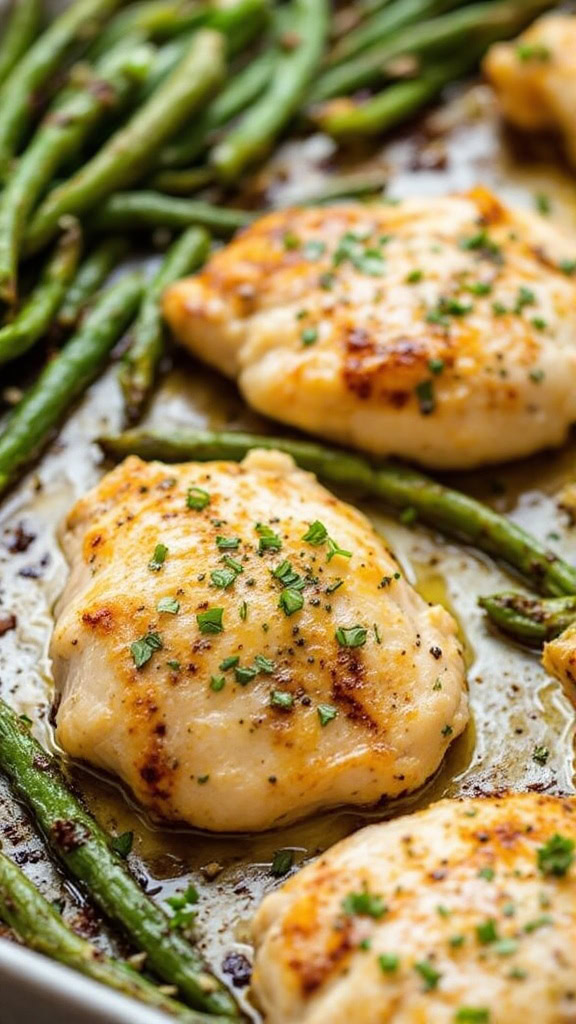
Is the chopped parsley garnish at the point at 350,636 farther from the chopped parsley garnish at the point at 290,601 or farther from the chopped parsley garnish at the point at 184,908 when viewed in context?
the chopped parsley garnish at the point at 184,908

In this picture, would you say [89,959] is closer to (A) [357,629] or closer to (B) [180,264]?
(A) [357,629]

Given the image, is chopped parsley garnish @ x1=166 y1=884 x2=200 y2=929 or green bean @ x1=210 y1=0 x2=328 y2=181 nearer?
chopped parsley garnish @ x1=166 y1=884 x2=200 y2=929

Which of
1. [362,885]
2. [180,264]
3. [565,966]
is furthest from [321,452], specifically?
[565,966]

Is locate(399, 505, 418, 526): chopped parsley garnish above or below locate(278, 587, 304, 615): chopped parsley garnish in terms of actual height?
below

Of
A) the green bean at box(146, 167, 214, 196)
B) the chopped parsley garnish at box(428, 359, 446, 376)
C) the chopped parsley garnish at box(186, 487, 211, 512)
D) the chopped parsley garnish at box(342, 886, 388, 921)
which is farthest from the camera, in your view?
the green bean at box(146, 167, 214, 196)

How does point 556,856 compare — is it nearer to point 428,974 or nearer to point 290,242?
point 428,974

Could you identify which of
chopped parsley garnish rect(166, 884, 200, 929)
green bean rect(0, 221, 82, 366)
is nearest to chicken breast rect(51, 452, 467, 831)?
chopped parsley garnish rect(166, 884, 200, 929)

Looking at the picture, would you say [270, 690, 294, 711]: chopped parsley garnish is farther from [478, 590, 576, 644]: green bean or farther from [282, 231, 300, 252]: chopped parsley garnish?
[282, 231, 300, 252]: chopped parsley garnish

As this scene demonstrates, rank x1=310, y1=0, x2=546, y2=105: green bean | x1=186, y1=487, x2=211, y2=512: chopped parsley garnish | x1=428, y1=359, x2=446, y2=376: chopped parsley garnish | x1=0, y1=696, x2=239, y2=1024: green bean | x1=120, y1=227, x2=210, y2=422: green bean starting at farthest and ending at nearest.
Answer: x1=310, y1=0, x2=546, y2=105: green bean < x1=120, y1=227, x2=210, y2=422: green bean < x1=428, y1=359, x2=446, y2=376: chopped parsley garnish < x1=186, y1=487, x2=211, y2=512: chopped parsley garnish < x1=0, y1=696, x2=239, y2=1024: green bean
